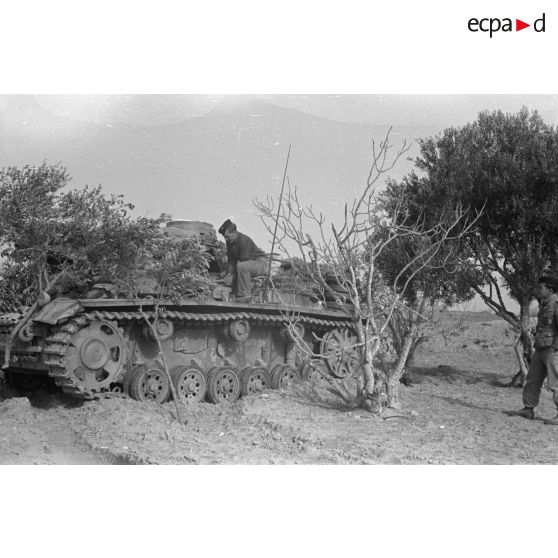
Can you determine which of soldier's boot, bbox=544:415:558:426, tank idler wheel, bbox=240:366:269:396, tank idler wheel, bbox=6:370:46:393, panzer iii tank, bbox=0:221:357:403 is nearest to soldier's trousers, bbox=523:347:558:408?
soldier's boot, bbox=544:415:558:426

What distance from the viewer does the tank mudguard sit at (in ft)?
28.9

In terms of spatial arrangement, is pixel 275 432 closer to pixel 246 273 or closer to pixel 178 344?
pixel 178 344

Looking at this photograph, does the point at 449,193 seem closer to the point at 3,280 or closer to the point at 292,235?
the point at 292,235

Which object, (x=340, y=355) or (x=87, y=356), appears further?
(x=340, y=355)

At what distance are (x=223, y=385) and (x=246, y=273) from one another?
2.16m

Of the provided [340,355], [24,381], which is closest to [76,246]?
[24,381]

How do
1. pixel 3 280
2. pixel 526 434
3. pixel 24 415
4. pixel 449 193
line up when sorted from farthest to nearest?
pixel 449 193, pixel 3 280, pixel 24 415, pixel 526 434

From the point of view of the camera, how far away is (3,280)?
11.9 meters

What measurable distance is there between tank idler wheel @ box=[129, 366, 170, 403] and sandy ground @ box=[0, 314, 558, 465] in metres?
0.31

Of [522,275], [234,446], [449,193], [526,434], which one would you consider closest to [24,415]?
[234,446]

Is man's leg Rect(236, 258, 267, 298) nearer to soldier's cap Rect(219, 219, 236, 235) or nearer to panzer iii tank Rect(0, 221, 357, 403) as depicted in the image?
Answer: panzer iii tank Rect(0, 221, 357, 403)

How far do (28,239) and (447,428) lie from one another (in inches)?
312

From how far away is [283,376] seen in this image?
11.7 metres

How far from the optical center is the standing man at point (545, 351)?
8.94 m
